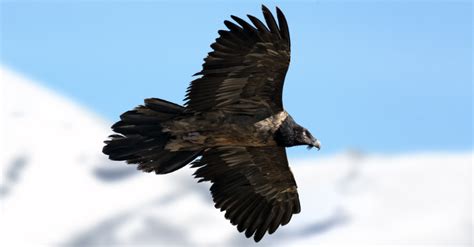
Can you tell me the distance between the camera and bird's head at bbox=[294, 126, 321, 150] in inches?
783

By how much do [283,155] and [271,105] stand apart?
1.53 m

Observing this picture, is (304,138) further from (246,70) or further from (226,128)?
(246,70)

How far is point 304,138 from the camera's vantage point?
20.0 m

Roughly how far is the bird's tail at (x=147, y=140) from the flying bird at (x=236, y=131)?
16 mm

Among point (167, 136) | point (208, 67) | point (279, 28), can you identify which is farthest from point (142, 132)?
point (279, 28)

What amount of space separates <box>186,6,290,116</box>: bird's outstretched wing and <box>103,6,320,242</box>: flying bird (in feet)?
0.05

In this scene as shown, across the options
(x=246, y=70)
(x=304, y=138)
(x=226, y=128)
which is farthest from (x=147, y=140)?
(x=304, y=138)

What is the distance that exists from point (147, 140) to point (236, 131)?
1551mm

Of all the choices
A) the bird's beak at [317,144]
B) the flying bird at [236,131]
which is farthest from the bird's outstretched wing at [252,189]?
the bird's beak at [317,144]

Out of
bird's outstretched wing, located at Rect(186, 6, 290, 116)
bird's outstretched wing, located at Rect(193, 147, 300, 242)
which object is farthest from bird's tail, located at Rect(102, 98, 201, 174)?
bird's outstretched wing, located at Rect(193, 147, 300, 242)

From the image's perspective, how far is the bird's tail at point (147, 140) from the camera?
1961 cm

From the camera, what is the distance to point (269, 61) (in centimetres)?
1884

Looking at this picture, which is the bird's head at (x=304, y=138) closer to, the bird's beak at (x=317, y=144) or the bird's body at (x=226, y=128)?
the bird's beak at (x=317, y=144)

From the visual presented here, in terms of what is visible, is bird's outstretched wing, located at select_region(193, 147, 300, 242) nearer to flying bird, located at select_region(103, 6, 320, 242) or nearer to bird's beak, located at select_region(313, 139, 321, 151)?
flying bird, located at select_region(103, 6, 320, 242)
